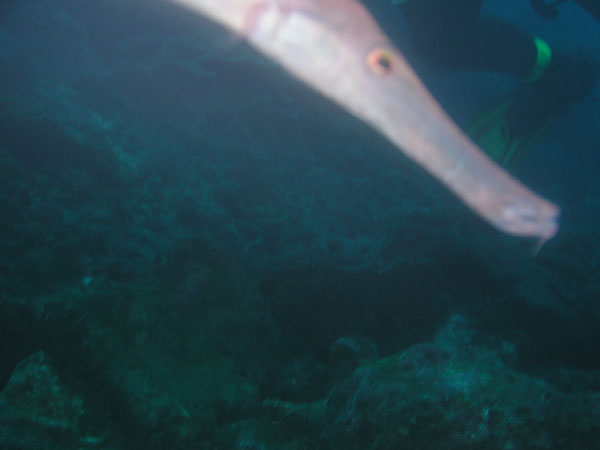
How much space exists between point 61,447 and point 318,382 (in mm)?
1424

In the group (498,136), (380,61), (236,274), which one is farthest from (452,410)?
(498,136)

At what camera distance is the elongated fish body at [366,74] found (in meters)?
1.62

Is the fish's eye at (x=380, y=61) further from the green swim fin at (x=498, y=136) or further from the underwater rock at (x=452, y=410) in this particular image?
the green swim fin at (x=498, y=136)

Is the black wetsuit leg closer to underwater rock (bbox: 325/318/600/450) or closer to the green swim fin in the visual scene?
the green swim fin

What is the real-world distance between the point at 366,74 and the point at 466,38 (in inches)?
96.9

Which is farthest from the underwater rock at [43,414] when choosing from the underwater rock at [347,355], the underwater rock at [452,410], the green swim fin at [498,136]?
the green swim fin at [498,136]

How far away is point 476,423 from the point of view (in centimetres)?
123

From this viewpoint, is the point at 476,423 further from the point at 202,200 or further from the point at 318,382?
the point at 202,200

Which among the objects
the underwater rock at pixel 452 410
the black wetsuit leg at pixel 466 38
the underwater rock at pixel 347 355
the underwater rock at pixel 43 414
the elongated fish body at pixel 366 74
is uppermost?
the black wetsuit leg at pixel 466 38

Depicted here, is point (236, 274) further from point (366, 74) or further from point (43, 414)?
point (366, 74)

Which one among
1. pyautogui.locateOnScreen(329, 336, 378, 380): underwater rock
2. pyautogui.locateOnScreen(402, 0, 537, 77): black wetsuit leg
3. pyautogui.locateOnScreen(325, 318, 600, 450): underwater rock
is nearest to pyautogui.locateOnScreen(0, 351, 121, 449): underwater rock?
pyautogui.locateOnScreen(325, 318, 600, 450): underwater rock

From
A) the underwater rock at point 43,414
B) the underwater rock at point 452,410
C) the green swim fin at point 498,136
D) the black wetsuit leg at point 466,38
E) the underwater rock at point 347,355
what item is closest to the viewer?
the underwater rock at point 452,410

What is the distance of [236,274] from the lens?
7.97 ft

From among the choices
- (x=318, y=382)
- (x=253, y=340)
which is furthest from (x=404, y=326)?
(x=253, y=340)
